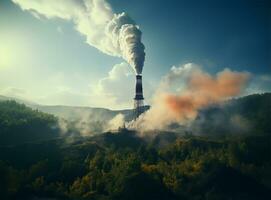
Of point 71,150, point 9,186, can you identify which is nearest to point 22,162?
point 71,150

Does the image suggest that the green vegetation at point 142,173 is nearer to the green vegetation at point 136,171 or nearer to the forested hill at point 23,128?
the green vegetation at point 136,171

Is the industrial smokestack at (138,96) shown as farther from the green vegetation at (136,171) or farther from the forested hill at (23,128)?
the forested hill at (23,128)

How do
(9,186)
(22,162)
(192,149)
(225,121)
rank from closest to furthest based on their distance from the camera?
(9,186) < (22,162) < (192,149) < (225,121)

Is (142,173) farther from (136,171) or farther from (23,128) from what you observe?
(23,128)

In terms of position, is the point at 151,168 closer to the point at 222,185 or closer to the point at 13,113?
the point at 222,185

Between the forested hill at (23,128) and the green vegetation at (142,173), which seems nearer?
the green vegetation at (142,173)

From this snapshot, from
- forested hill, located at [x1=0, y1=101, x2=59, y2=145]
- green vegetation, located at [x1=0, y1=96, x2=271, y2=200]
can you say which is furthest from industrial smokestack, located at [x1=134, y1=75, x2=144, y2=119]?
forested hill, located at [x1=0, y1=101, x2=59, y2=145]

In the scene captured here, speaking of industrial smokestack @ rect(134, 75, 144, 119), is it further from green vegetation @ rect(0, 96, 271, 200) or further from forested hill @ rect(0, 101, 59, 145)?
forested hill @ rect(0, 101, 59, 145)

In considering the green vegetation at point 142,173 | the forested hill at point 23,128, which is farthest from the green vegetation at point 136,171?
the forested hill at point 23,128

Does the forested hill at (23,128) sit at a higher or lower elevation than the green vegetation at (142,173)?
higher
